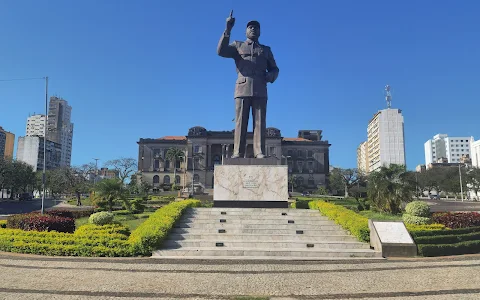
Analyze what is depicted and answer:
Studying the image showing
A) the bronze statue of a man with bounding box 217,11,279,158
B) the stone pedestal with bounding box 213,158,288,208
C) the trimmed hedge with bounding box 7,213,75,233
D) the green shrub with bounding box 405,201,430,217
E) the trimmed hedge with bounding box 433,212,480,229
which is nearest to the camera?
the trimmed hedge with bounding box 7,213,75,233

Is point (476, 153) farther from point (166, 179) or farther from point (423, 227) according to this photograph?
point (423, 227)

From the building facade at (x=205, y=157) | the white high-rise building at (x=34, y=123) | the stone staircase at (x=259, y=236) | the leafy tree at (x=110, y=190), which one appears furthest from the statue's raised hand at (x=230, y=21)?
the white high-rise building at (x=34, y=123)

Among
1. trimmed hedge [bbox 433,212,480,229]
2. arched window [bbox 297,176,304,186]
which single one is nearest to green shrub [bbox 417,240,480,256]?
trimmed hedge [bbox 433,212,480,229]

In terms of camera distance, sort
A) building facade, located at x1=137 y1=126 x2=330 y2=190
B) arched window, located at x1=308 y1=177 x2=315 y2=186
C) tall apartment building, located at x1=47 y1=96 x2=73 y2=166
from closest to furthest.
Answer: building facade, located at x1=137 y1=126 x2=330 y2=190, arched window, located at x1=308 y1=177 x2=315 y2=186, tall apartment building, located at x1=47 y1=96 x2=73 y2=166

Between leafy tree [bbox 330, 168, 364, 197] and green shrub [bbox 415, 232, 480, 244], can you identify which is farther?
leafy tree [bbox 330, 168, 364, 197]

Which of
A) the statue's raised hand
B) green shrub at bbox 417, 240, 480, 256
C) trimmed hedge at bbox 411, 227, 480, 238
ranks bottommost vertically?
green shrub at bbox 417, 240, 480, 256

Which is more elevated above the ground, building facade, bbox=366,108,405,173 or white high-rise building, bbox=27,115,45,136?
white high-rise building, bbox=27,115,45,136

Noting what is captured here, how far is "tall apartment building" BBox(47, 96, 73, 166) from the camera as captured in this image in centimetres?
13791

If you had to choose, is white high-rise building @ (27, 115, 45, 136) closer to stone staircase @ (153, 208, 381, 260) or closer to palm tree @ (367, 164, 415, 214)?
palm tree @ (367, 164, 415, 214)

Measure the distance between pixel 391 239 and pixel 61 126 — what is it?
148758 mm

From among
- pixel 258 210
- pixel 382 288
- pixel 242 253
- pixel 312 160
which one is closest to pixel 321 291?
pixel 382 288

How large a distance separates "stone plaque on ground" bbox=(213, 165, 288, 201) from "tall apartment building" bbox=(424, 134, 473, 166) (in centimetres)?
13827

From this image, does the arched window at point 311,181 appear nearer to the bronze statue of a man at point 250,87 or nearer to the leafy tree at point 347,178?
the leafy tree at point 347,178

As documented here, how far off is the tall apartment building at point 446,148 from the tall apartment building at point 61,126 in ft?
447
